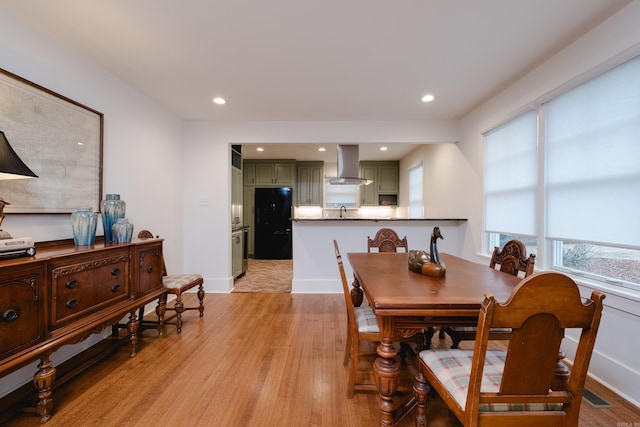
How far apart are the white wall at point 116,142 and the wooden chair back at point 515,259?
3.36m

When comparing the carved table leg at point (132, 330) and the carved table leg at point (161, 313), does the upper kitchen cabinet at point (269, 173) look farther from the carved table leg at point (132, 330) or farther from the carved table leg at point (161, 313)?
the carved table leg at point (132, 330)

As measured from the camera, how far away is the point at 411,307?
1.22m

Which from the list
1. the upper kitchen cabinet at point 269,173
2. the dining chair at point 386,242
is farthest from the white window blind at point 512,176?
the upper kitchen cabinet at point 269,173

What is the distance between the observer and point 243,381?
1791 mm

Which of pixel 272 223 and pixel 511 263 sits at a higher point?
pixel 272 223

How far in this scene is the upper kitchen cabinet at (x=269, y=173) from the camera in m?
6.48

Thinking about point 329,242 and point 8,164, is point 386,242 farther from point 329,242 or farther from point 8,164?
point 8,164

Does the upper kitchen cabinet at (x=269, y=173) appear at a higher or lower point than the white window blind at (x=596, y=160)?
higher

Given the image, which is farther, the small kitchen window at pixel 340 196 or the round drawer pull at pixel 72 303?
the small kitchen window at pixel 340 196

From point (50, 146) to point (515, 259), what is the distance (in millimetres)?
3457

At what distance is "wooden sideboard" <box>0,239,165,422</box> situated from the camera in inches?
50.1

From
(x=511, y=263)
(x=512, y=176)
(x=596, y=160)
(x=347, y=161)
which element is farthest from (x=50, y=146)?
(x=512, y=176)

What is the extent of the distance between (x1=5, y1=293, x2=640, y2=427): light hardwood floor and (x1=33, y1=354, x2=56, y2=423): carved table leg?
6 cm

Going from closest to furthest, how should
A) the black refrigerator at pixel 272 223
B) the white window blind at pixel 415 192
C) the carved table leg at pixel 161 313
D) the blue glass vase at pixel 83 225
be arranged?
the blue glass vase at pixel 83 225
the carved table leg at pixel 161 313
the white window blind at pixel 415 192
the black refrigerator at pixel 272 223
